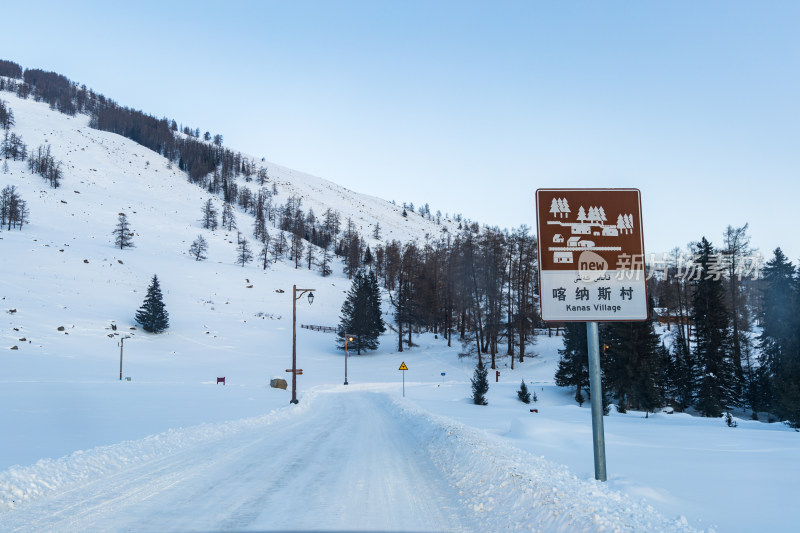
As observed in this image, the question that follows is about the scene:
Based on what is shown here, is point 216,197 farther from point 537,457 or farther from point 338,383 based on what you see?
point 537,457

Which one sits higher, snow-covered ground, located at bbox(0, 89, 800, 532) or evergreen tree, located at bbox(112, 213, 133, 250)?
evergreen tree, located at bbox(112, 213, 133, 250)

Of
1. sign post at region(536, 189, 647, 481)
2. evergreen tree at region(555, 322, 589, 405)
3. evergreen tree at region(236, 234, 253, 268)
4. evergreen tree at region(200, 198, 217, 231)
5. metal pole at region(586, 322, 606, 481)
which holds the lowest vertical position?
evergreen tree at region(555, 322, 589, 405)

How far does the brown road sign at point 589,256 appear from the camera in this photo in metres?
6.05

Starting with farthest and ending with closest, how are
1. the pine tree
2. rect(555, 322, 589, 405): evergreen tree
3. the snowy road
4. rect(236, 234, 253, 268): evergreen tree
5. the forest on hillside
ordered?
rect(236, 234, 253, 268): evergreen tree
the pine tree
rect(555, 322, 589, 405): evergreen tree
the forest on hillside
the snowy road

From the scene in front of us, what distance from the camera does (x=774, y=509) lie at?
5.50 meters

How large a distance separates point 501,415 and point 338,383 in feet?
79.7

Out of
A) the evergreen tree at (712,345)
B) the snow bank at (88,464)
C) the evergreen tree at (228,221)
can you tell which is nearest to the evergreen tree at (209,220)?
the evergreen tree at (228,221)

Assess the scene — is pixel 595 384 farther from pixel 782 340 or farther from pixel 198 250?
pixel 198 250

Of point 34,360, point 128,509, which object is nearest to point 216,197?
point 34,360

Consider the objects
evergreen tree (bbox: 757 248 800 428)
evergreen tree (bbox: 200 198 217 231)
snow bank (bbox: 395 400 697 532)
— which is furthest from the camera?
evergreen tree (bbox: 200 198 217 231)

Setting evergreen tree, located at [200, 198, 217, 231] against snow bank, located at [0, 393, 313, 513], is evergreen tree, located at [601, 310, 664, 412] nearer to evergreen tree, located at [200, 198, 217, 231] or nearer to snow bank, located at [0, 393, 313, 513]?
snow bank, located at [0, 393, 313, 513]

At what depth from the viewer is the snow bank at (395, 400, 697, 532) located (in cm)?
502

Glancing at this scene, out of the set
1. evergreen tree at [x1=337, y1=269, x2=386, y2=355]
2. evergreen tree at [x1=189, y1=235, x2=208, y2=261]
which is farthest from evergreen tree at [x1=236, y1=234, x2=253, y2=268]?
evergreen tree at [x1=337, y1=269, x2=386, y2=355]

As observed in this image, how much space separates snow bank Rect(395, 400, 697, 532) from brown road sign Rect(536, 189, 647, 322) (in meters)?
2.36
